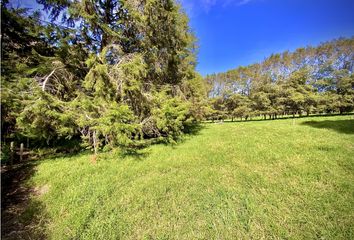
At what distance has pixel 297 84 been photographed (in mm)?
24625

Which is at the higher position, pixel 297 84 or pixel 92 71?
pixel 297 84

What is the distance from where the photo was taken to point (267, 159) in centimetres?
595

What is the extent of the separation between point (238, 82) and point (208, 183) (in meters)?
31.9

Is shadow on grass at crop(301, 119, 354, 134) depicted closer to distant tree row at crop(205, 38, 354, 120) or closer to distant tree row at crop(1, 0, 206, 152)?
distant tree row at crop(1, 0, 206, 152)

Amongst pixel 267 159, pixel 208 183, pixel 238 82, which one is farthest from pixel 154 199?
pixel 238 82

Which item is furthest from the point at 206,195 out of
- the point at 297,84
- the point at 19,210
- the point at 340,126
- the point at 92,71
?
the point at 297,84

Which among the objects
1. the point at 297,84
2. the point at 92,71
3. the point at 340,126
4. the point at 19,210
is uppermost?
the point at 297,84

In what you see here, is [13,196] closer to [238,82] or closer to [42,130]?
[42,130]

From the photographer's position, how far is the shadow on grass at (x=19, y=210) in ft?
10.6

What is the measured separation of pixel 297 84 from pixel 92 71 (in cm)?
2720

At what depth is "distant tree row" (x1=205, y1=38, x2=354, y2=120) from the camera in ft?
74.2

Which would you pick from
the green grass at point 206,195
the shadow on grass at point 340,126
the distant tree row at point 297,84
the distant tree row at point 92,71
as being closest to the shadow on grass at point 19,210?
the green grass at point 206,195

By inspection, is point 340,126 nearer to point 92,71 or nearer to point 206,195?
point 206,195

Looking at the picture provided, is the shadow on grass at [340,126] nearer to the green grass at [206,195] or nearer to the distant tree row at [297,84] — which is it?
the green grass at [206,195]
